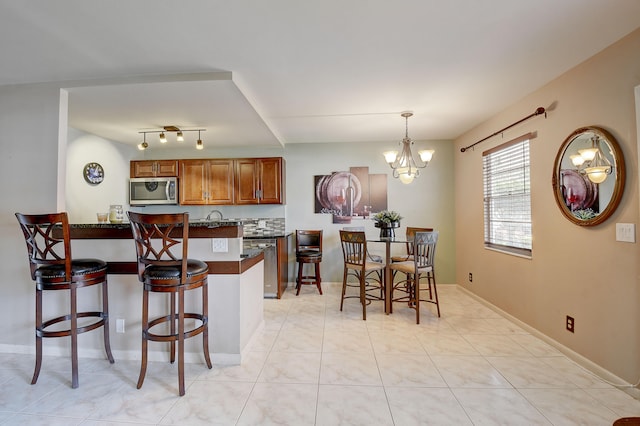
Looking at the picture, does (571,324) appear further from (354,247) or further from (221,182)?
(221,182)

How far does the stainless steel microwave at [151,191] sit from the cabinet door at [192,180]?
122mm

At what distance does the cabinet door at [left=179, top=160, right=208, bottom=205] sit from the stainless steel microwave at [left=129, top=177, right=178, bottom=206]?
12 centimetres

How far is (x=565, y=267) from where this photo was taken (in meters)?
2.48

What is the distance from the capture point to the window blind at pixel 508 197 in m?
3.04

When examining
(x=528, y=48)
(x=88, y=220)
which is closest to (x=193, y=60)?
(x=528, y=48)

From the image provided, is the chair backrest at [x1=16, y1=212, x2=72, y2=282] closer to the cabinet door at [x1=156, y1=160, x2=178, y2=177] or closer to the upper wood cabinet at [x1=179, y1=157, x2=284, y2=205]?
the upper wood cabinet at [x1=179, y1=157, x2=284, y2=205]

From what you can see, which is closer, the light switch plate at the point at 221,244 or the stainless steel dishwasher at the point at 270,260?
the light switch plate at the point at 221,244

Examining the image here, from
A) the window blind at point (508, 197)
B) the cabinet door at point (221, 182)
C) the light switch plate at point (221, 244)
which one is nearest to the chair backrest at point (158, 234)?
the light switch plate at point (221, 244)

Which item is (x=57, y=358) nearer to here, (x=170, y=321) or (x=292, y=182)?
(x=170, y=321)

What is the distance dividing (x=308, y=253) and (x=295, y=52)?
2822 mm

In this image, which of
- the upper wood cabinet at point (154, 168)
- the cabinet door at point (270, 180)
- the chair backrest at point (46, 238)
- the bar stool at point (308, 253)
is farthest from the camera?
the upper wood cabinet at point (154, 168)

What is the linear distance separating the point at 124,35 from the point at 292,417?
105 inches

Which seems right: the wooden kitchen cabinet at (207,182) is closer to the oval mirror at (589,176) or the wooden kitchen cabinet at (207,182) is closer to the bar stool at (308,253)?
the bar stool at (308,253)


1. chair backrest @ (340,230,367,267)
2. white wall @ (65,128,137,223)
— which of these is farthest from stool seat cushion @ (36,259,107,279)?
chair backrest @ (340,230,367,267)
